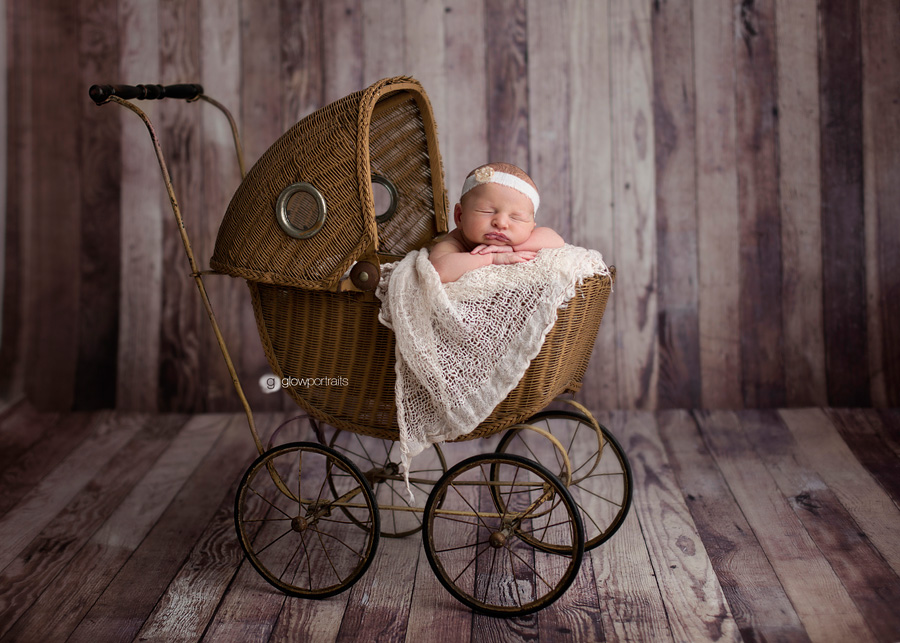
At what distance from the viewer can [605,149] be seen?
8.38 ft

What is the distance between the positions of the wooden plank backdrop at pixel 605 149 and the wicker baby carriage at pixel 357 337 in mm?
822

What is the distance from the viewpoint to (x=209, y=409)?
2.69 meters

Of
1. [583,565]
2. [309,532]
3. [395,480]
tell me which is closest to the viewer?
[583,565]

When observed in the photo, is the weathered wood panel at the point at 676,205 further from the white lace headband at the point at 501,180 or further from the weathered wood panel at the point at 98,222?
the weathered wood panel at the point at 98,222

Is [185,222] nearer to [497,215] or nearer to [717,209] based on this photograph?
[497,215]

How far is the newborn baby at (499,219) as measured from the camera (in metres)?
1.51

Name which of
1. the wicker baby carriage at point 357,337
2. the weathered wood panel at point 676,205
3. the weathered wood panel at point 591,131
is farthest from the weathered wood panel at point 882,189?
the wicker baby carriage at point 357,337

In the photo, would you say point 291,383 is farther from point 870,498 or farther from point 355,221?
point 870,498

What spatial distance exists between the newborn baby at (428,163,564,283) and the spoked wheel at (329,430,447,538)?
50 centimetres

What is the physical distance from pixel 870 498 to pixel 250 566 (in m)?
1.51

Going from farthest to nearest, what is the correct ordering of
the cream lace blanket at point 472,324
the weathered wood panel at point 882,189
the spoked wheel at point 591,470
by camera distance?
the weathered wood panel at point 882,189 → the spoked wheel at point 591,470 → the cream lace blanket at point 472,324

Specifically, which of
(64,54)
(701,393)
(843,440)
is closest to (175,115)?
(64,54)

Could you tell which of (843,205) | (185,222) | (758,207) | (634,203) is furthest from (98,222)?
(843,205)

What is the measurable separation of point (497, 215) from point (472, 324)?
0.25 meters
